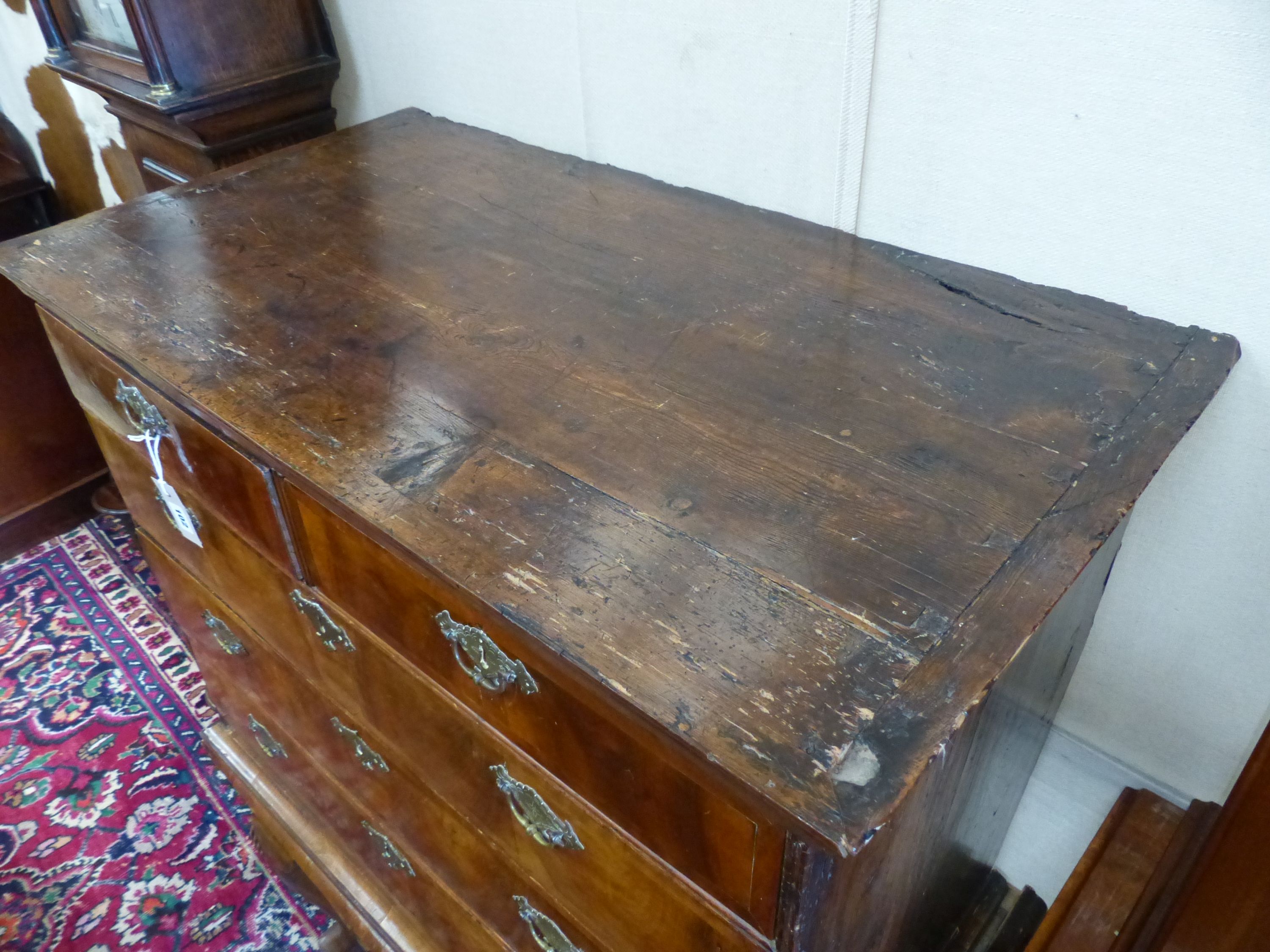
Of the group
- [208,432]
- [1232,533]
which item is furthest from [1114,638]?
[208,432]

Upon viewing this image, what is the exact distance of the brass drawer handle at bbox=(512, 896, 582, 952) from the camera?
77 cm

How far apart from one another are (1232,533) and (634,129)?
699mm

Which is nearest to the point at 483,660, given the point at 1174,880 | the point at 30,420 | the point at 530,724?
the point at 530,724

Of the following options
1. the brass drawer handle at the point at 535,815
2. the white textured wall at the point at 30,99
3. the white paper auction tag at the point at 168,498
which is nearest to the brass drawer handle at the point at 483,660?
the brass drawer handle at the point at 535,815

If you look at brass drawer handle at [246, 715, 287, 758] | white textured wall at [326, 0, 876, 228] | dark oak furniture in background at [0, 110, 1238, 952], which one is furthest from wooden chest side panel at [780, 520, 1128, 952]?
brass drawer handle at [246, 715, 287, 758]

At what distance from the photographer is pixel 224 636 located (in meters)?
1.10

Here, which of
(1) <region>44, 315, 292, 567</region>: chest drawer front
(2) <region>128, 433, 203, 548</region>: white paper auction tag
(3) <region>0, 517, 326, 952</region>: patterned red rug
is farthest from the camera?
(3) <region>0, 517, 326, 952</region>: patterned red rug

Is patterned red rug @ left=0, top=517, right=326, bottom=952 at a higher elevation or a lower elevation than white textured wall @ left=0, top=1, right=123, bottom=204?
lower

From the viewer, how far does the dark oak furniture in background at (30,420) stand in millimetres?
1806

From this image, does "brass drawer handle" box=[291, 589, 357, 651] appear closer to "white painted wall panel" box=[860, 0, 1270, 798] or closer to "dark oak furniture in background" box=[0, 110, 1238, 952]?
"dark oak furniture in background" box=[0, 110, 1238, 952]

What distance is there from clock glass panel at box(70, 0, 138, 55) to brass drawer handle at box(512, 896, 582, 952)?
1079 millimetres

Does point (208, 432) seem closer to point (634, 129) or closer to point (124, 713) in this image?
point (634, 129)

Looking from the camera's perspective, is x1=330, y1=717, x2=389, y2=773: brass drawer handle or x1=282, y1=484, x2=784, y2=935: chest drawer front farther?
x1=330, y1=717, x2=389, y2=773: brass drawer handle

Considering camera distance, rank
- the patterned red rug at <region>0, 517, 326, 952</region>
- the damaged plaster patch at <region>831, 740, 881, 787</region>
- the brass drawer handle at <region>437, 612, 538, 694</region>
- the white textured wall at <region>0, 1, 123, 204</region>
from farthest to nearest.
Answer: the white textured wall at <region>0, 1, 123, 204</region> → the patterned red rug at <region>0, 517, 326, 952</region> → the brass drawer handle at <region>437, 612, 538, 694</region> → the damaged plaster patch at <region>831, 740, 881, 787</region>
